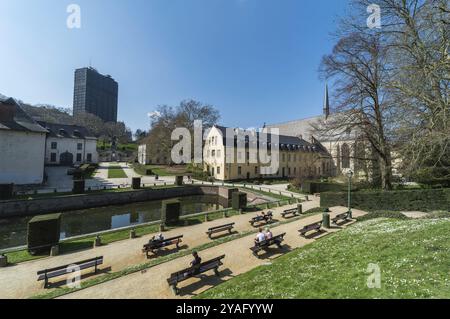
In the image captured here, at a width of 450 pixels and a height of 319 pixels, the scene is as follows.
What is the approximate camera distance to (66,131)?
5300cm

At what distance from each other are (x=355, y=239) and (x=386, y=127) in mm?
12684

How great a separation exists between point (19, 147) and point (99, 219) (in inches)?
694

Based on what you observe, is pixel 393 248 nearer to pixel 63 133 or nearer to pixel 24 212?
pixel 24 212

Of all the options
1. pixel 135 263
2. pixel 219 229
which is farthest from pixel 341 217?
pixel 135 263

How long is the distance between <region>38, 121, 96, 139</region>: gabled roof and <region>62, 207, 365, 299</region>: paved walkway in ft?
179

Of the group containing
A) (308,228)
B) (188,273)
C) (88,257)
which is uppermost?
(308,228)

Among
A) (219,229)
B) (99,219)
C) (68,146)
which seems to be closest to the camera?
(219,229)

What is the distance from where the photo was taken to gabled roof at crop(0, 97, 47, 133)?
1059 inches

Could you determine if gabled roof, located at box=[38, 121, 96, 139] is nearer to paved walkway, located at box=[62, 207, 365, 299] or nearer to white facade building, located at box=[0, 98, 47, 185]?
white facade building, located at box=[0, 98, 47, 185]

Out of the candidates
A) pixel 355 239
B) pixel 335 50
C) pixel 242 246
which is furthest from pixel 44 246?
pixel 335 50

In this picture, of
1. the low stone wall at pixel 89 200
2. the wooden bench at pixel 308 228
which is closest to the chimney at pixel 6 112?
the low stone wall at pixel 89 200

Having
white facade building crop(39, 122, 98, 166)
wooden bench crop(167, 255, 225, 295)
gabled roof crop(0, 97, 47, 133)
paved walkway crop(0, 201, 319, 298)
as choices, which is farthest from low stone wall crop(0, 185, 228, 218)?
white facade building crop(39, 122, 98, 166)

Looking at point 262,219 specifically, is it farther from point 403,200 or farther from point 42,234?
point 42,234

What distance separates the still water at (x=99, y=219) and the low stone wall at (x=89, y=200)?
2.45ft
